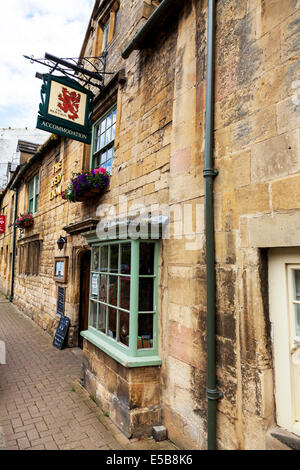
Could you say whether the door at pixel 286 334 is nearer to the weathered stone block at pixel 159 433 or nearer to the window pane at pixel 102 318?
the weathered stone block at pixel 159 433

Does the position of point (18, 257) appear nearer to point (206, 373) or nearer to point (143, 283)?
point (143, 283)

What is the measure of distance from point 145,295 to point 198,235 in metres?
1.14

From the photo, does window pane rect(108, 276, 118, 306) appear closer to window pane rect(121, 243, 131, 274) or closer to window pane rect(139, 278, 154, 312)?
window pane rect(121, 243, 131, 274)

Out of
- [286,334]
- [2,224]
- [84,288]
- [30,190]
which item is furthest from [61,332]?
[2,224]

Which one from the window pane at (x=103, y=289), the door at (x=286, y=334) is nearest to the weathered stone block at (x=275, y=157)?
the door at (x=286, y=334)

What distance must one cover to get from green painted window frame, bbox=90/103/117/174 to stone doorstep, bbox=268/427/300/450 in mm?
4724

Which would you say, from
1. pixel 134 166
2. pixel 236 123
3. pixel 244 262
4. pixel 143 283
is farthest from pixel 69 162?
pixel 244 262

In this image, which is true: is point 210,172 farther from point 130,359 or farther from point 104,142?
point 104,142

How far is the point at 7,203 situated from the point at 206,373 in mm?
18019

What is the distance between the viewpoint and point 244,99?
8.64ft

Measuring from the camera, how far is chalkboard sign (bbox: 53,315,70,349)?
673 cm

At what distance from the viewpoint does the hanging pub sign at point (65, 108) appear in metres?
5.31

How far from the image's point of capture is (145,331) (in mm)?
3611

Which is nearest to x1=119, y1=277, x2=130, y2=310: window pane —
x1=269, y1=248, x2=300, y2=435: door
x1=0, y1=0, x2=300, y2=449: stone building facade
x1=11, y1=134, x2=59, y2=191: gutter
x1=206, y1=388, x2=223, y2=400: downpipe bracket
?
x1=0, y1=0, x2=300, y2=449: stone building facade
